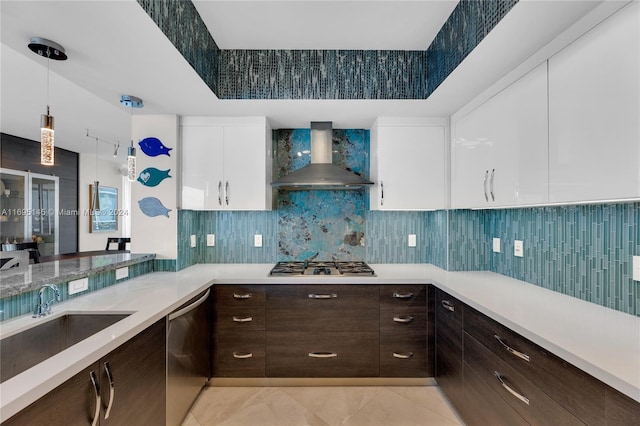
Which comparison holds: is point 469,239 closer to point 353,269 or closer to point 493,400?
point 353,269

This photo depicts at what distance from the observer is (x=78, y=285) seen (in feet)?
5.77

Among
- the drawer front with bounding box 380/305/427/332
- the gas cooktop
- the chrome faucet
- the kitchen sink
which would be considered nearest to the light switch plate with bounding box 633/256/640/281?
the drawer front with bounding box 380/305/427/332

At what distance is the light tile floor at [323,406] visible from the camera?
1.96 meters

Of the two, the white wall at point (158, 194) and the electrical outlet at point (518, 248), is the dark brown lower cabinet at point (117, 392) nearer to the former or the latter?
the white wall at point (158, 194)

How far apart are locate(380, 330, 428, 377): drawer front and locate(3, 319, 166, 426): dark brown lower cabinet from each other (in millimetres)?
1460

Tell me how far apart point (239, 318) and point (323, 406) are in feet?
2.74

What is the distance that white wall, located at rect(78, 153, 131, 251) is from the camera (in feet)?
17.2

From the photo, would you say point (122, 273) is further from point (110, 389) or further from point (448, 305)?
point (448, 305)

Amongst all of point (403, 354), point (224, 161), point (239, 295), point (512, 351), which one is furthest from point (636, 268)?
point (224, 161)

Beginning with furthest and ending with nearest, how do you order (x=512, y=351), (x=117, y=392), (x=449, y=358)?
(x=449, y=358), (x=512, y=351), (x=117, y=392)

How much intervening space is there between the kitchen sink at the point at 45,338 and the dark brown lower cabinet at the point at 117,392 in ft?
0.76

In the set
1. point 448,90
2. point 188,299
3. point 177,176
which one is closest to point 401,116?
point 448,90

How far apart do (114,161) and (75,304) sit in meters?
4.66

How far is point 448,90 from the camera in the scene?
6.57 feet
